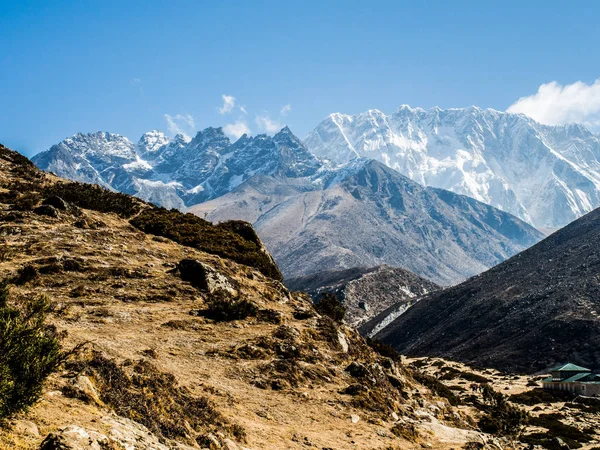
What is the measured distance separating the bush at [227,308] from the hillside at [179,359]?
0.09m

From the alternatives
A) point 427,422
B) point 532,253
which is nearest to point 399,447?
point 427,422

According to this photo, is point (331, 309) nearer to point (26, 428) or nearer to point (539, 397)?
point (26, 428)

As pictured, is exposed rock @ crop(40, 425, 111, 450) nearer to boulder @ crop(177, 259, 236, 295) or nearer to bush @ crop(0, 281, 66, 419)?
bush @ crop(0, 281, 66, 419)

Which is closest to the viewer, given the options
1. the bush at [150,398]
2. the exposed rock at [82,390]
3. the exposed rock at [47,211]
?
the exposed rock at [82,390]

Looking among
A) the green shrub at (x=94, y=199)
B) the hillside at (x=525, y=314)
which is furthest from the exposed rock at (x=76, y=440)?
the hillside at (x=525, y=314)

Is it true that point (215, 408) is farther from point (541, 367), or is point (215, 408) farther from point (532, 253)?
point (532, 253)

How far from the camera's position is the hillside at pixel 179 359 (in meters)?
15.2

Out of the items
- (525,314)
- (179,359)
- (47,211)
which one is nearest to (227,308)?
(179,359)

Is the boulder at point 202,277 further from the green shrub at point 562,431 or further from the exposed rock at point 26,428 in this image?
the green shrub at point 562,431

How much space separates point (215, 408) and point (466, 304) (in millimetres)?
160752

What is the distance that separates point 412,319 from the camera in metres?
176

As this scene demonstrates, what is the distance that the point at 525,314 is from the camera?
139000mm

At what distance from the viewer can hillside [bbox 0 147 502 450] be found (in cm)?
1520

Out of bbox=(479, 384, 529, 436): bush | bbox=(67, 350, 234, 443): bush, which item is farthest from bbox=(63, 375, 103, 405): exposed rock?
bbox=(479, 384, 529, 436): bush
